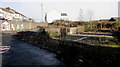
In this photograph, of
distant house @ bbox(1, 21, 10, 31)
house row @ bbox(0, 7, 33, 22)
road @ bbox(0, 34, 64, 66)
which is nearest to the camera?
road @ bbox(0, 34, 64, 66)

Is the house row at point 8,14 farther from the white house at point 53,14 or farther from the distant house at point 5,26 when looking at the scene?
the white house at point 53,14

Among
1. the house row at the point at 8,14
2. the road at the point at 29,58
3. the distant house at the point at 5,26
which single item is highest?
the house row at the point at 8,14

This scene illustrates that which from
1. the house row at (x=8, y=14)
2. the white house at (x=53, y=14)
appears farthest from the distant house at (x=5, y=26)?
the white house at (x=53, y=14)

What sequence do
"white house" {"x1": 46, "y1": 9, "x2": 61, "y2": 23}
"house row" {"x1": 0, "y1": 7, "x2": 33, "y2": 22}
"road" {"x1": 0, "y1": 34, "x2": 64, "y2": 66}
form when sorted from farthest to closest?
"white house" {"x1": 46, "y1": 9, "x2": 61, "y2": 23} → "house row" {"x1": 0, "y1": 7, "x2": 33, "y2": 22} → "road" {"x1": 0, "y1": 34, "x2": 64, "y2": 66}

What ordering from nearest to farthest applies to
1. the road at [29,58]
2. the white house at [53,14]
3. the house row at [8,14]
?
the road at [29,58] < the house row at [8,14] < the white house at [53,14]

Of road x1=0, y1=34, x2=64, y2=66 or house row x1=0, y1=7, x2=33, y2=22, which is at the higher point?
house row x1=0, y1=7, x2=33, y2=22

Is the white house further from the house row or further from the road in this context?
the road

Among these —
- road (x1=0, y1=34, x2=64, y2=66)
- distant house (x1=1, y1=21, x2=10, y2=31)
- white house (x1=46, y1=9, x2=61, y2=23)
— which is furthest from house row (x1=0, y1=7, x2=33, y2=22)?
road (x1=0, y1=34, x2=64, y2=66)

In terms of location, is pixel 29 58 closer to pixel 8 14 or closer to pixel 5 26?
pixel 5 26

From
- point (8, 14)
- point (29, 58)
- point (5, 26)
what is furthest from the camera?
point (8, 14)

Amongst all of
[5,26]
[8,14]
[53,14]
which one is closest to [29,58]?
[5,26]

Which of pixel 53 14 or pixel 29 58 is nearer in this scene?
pixel 29 58

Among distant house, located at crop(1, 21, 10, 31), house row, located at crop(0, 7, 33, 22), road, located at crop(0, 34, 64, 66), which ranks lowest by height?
road, located at crop(0, 34, 64, 66)

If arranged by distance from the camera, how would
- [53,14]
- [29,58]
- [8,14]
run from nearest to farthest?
[29,58]
[8,14]
[53,14]
